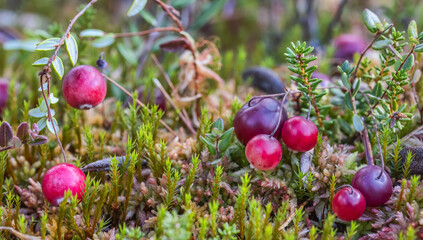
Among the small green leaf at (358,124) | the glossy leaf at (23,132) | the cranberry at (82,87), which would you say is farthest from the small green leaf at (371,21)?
the glossy leaf at (23,132)

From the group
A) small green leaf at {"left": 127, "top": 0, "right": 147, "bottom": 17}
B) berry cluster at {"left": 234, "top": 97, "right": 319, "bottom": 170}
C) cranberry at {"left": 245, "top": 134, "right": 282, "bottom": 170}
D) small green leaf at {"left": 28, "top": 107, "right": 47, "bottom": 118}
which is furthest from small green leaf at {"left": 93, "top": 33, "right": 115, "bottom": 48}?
cranberry at {"left": 245, "top": 134, "right": 282, "bottom": 170}

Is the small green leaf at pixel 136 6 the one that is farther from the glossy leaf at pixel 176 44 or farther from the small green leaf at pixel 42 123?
the small green leaf at pixel 42 123

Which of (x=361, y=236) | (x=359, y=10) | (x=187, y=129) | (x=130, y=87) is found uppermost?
(x=359, y=10)

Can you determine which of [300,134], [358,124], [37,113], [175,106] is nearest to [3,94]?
[37,113]

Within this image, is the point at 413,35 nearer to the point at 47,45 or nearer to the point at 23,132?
the point at 47,45

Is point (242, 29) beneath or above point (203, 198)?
above

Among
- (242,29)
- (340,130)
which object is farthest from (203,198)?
(242,29)

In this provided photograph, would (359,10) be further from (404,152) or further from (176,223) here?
(176,223)

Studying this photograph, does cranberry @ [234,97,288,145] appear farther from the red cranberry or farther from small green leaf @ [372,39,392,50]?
the red cranberry
